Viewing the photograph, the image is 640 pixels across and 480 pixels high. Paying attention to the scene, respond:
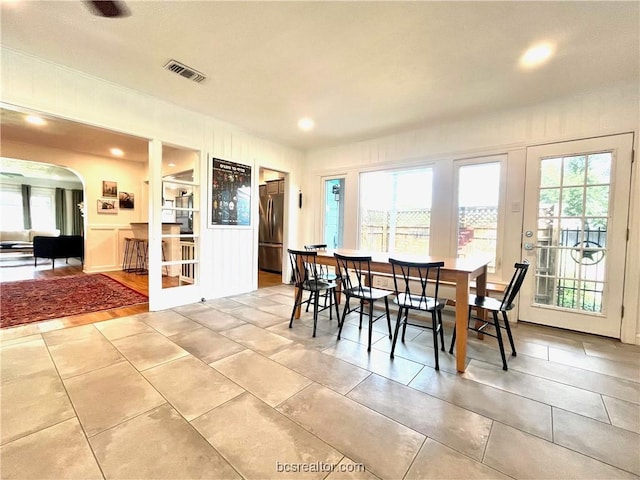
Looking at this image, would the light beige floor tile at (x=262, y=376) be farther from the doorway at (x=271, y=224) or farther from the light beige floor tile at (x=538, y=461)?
the doorway at (x=271, y=224)

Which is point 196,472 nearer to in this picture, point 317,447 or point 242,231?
point 317,447

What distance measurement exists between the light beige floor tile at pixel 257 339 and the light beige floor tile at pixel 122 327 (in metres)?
0.87

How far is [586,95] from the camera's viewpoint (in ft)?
9.36

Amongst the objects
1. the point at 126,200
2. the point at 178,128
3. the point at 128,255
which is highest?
the point at 178,128

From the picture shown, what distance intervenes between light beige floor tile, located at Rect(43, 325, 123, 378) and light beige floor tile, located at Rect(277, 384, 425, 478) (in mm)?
1577

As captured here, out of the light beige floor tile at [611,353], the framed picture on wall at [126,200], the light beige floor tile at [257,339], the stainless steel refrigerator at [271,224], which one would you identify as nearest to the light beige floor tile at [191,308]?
the light beige floor tile at [257,339]

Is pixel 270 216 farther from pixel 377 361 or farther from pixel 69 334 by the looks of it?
pixel 377 361

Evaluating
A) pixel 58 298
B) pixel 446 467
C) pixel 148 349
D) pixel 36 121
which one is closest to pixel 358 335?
pixel 446 467

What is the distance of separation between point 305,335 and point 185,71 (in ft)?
9.35

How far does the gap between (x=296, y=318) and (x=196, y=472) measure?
2063 mm

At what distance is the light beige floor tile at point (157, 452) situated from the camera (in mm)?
1179

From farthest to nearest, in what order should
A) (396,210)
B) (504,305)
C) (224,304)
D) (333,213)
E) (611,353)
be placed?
(333,213) → (396,210) → (224,304) → (611,353) → (504,305)

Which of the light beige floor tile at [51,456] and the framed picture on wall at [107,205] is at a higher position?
the framed picture on wall at [107,205]

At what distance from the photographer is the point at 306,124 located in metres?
3.92
